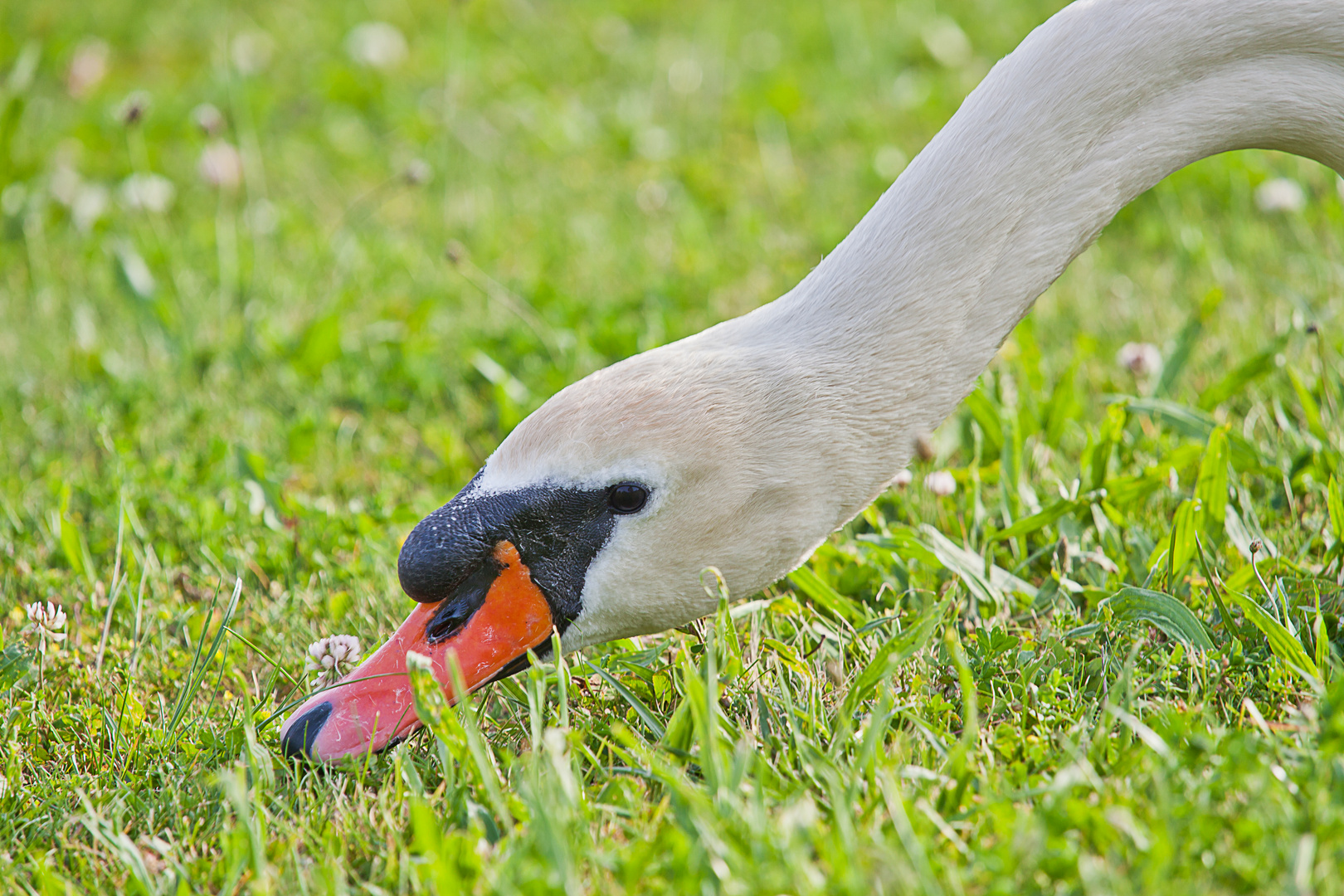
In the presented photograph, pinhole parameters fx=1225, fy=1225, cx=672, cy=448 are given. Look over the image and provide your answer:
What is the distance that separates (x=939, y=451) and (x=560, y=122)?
3.87 metres

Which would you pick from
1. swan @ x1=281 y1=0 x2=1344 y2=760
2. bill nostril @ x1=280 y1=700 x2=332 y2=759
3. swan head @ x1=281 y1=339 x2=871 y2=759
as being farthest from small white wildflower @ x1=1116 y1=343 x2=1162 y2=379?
bill nostril @ x1=280 y1=700 x2=332 y2=759

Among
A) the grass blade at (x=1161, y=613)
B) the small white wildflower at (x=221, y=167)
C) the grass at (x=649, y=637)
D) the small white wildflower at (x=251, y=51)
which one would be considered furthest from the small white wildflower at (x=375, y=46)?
the grass blade at (x=1161, y=613)

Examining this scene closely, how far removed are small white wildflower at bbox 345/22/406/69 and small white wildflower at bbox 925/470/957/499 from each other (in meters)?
5.32

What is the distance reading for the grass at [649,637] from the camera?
2.12 m

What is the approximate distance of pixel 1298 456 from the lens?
326 cm

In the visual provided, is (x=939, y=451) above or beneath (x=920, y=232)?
beneath

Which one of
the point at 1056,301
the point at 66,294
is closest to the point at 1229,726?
the point at 1056,301

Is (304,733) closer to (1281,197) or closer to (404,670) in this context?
(404,670)

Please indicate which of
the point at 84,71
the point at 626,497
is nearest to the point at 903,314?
the point at 626,497

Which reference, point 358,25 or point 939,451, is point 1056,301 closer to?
point 939,451

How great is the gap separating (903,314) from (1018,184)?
0.37 meters

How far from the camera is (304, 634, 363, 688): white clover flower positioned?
276 centimetres

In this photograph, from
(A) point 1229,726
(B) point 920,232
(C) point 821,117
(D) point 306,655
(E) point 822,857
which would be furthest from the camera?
(C) point 821,117

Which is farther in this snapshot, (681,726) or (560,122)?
(560,122)
